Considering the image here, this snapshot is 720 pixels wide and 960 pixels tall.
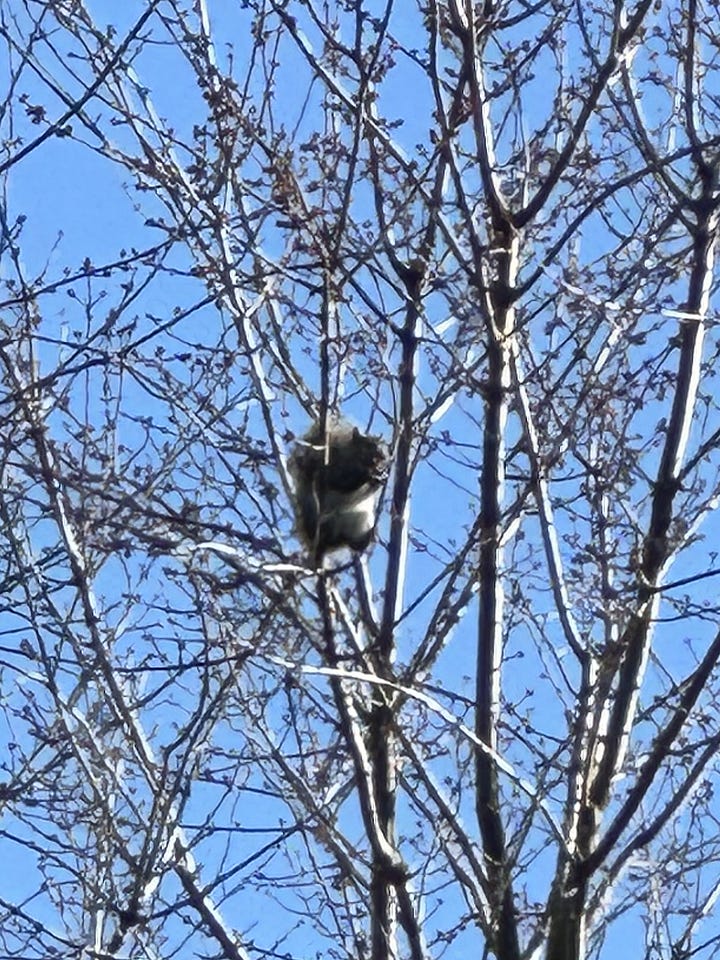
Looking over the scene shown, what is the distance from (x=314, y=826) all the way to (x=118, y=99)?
2085 mm

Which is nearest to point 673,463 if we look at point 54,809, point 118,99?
point 118,99

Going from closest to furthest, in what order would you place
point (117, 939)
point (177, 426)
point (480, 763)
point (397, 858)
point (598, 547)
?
1. point (397, 858)
2. point (480, 763)
3. point (598, 547)
4. point (177, 426)
5. point (117, 939)

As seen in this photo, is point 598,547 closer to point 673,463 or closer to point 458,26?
point 673,463

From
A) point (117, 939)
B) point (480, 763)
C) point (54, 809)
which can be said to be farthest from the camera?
point (54, 809)

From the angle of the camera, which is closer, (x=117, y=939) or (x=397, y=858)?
(x=397, y=858)

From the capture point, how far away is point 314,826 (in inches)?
179

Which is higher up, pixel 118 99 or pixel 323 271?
pixel 118 99

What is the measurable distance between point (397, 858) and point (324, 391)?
1231mm

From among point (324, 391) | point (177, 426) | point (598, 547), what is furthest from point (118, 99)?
point (598, 547)

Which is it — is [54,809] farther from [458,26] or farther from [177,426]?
[458,26]

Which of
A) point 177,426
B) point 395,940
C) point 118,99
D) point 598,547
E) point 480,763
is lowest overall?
point 395,940

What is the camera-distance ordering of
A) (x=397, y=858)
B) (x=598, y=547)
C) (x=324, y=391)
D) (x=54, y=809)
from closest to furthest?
(x=324, y=391) → (x=397, y=858) → (x=598, y=547) → (x=54, y=809)

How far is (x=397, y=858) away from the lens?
4035 mm

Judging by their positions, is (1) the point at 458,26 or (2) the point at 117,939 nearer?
(1) the point at 458,26
